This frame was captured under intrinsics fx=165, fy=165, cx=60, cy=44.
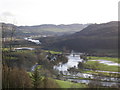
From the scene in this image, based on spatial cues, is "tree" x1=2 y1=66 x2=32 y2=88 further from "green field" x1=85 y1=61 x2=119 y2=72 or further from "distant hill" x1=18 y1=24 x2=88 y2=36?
"distant hill" x1=18 y1=24 x2=88 y2=36

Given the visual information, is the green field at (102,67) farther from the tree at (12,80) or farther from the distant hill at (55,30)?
the distant hill at (55,30)

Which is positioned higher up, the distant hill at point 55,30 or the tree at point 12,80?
the distant hill at point 55,30

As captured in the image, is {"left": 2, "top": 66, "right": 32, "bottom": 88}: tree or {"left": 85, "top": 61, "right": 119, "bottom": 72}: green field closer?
{"left": 2, "top": 66, "right": 32, "bottom": 88}: tree

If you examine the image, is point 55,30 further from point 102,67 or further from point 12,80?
point 12,80

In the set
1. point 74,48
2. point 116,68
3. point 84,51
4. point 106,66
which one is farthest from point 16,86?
point 74,48

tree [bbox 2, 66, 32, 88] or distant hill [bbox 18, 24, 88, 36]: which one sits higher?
distant hill [bbox 18, 24, 88, 36]

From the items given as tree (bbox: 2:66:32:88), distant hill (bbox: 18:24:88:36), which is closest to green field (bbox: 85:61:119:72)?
tree (bbox: 2:66:32:88)

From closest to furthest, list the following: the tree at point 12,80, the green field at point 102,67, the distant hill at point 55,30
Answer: the tree at point 12,80 < the green field at point 102,67 < the distant hill at point 55,30

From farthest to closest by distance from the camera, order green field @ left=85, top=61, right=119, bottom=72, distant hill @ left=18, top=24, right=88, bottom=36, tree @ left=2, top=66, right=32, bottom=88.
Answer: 1. distant hill @ left=18, top=24, right=88, bottom=36
2. green field @ left=85, top=61, right=119, bottom=72
3. tree @ left=2, top=66, right=32, bottom=88

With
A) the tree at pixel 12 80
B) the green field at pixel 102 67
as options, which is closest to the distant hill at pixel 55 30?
the green field at pixel 102 67

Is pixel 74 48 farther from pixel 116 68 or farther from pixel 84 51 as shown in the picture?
pixel 116 68

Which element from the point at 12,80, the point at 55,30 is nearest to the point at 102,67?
the point at 12,80
